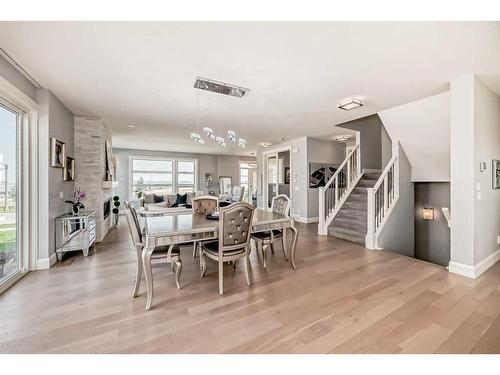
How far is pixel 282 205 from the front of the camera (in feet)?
12.1

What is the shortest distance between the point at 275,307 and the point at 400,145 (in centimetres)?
410

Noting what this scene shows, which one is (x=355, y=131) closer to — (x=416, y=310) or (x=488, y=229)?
(x=488, y=229)

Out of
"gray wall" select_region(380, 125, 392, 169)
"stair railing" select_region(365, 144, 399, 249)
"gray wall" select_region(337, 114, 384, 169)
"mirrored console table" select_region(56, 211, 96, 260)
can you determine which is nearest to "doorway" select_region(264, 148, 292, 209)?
"gray wall" select_region(337, 114, 384, 169)

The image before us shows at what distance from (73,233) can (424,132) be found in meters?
6.32

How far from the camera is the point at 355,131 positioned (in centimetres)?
579

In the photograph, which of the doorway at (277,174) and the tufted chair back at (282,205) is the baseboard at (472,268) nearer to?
the tufted chair back at (282,205)

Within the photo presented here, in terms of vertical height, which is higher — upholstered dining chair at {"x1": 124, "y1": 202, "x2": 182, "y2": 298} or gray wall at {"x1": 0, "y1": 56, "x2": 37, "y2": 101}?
gray wall at {"x1": 0, "y1": 56, "x2": 37, "y2": 101}

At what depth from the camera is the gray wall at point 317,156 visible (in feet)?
22.0

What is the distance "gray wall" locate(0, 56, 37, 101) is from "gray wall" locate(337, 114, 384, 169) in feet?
19.2

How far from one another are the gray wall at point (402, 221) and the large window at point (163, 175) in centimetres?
781

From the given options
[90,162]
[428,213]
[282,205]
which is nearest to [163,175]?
[90,162]

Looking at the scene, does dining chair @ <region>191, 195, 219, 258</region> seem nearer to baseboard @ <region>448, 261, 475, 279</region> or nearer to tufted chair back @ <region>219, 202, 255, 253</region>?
tufted chair back @ <region>219, 202, 255, 253</region>

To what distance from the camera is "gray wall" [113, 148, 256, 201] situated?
8734mm

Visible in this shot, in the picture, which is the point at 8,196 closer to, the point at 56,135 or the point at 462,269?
the point at 56,135
